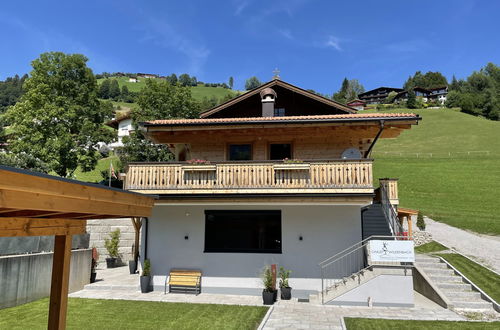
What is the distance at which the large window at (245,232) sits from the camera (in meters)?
13.3

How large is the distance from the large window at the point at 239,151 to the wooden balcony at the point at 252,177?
9.80 ft

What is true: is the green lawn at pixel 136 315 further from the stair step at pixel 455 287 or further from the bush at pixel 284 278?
the stair step at pixel 455 287

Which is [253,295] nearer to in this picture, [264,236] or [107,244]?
[264,236]

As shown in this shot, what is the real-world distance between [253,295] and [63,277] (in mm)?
9143

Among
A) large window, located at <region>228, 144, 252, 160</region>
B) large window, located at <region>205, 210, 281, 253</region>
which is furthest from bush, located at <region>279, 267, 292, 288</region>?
large window, located at <region>228, 144, 252, 160</region>

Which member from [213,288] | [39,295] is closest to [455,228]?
[213,288]

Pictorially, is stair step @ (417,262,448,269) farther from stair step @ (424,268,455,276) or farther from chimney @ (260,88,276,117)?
chimney @ (260,88,276,117)

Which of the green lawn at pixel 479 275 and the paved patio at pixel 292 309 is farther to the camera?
the green lawn at pixel 479 275

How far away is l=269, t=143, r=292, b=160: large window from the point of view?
1530 centimetres

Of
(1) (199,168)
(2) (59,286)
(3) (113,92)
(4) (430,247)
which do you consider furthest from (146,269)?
(3) (113,92)

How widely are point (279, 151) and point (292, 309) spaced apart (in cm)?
697

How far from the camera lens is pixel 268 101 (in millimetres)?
16719

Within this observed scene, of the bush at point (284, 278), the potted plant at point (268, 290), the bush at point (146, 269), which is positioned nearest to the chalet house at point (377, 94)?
the bush at point (284, 278)

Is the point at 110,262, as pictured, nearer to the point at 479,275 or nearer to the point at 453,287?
the point at 453,287
